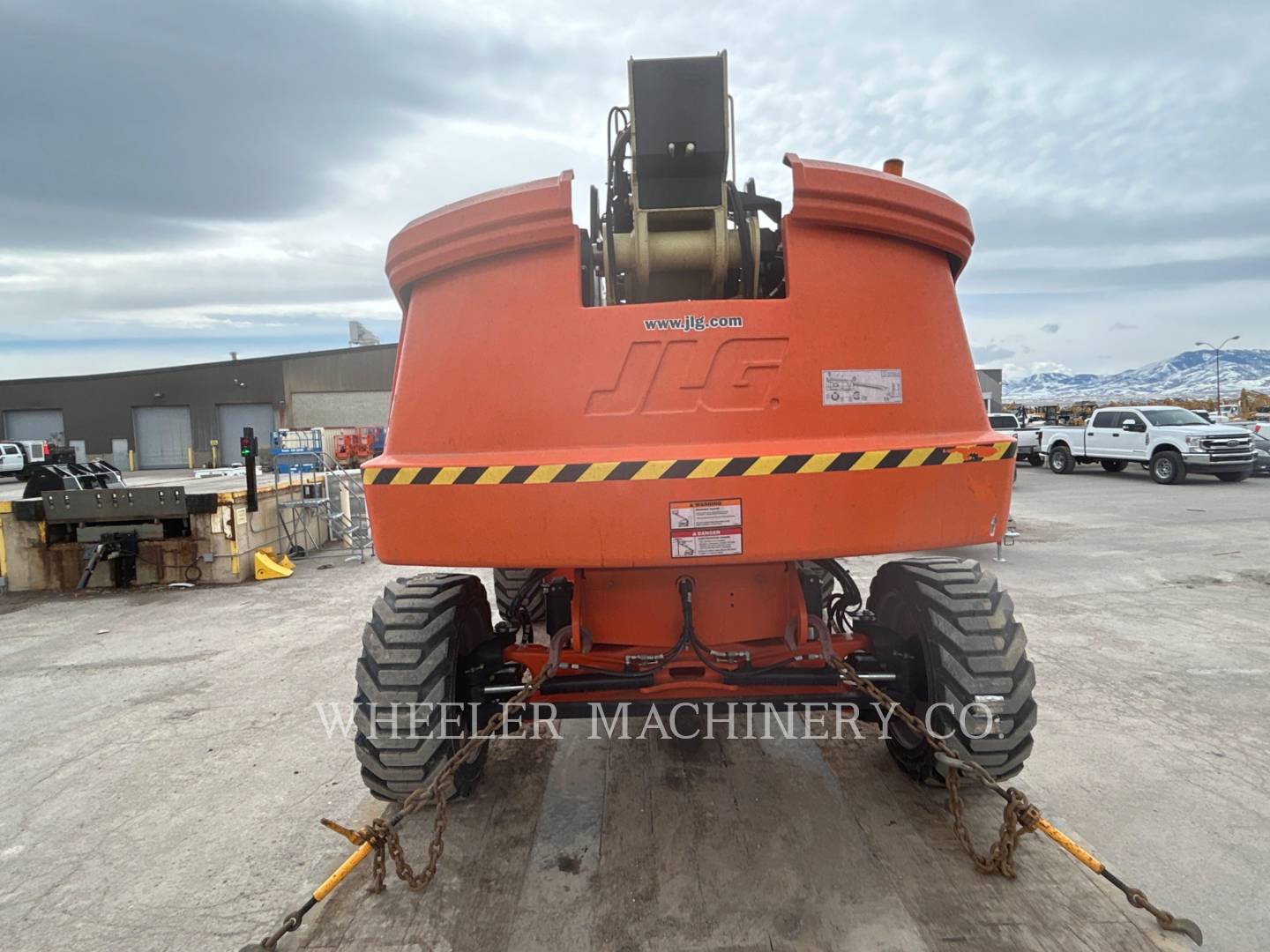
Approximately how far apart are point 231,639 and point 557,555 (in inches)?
225

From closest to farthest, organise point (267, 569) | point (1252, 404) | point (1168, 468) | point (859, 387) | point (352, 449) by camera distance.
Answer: point (859, 387)
point (267, 569)
point (1168, 468)
point (352, 449)
point (1252, 404)

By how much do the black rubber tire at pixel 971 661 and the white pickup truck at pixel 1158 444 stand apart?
19.0 meters

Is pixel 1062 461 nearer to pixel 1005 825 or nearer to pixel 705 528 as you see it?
pixel 1005 825

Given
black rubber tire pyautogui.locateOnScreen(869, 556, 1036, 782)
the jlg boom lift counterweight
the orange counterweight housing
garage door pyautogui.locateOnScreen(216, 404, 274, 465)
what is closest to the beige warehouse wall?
garage door pyautogui.locateOnScreen(216, 404, 274, 465)

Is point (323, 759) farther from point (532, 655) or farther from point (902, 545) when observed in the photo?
point (902, 545)

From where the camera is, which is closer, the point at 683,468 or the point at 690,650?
the point at 683,468

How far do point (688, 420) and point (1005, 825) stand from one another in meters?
1.85

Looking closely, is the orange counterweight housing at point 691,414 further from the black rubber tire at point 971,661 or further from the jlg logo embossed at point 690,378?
the black rubber tire at point 971,661

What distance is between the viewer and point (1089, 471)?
22734 mm

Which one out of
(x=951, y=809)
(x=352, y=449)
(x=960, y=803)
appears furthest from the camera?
(x=352, y=449)

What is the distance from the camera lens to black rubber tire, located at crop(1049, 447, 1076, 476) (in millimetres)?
A: 22219

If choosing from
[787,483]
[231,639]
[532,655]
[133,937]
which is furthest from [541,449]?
[231,639]

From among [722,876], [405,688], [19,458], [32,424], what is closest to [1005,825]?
[722,876]

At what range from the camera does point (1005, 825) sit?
2607 millimetres
